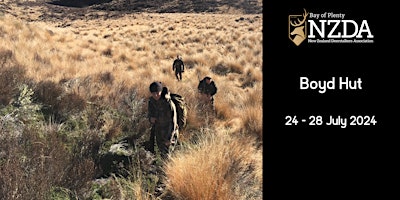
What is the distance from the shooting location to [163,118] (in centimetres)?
532

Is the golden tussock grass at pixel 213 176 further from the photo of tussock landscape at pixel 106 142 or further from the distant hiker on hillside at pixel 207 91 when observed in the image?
the distant hiker on hillside at pixel 207 91
